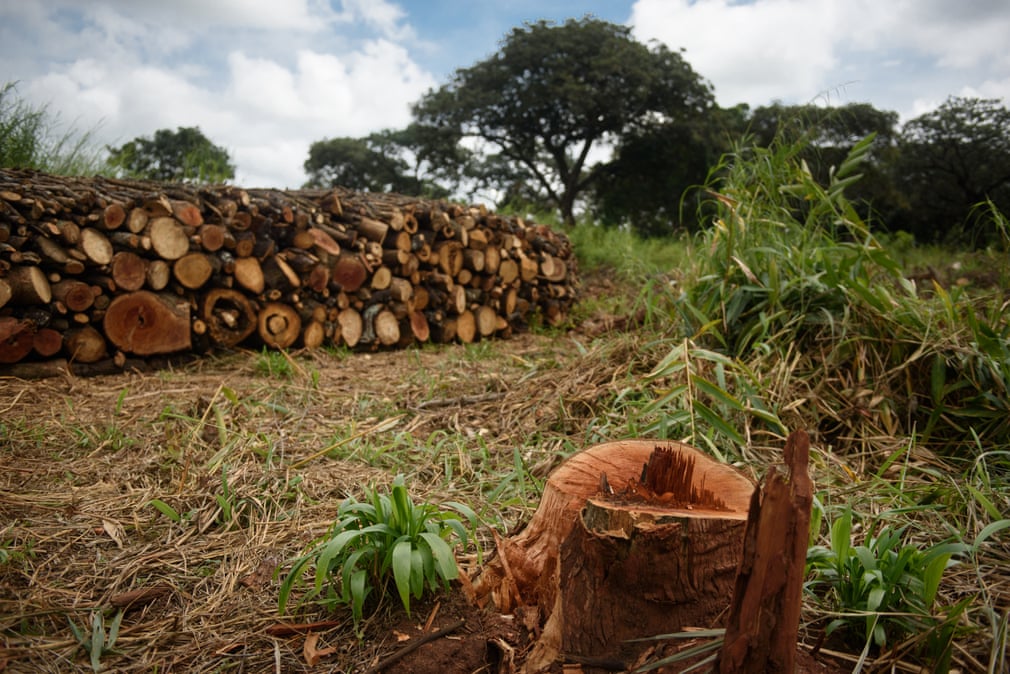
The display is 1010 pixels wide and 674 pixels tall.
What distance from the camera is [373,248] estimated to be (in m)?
4.46

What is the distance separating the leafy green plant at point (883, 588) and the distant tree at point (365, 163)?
67.4 feet

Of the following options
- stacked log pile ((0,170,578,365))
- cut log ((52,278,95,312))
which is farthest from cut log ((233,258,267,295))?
cut log ((52,278,95,312))

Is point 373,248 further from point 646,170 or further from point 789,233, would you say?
point 646,170

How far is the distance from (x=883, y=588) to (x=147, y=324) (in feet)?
11.7

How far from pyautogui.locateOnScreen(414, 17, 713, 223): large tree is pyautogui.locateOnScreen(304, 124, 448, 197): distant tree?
382cm

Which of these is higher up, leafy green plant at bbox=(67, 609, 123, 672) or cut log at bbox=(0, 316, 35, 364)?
cut log at bbox=(0, 316, 35, 364)

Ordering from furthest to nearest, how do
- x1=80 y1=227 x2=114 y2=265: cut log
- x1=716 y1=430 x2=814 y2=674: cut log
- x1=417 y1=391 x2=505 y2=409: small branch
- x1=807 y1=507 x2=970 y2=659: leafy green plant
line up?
x1=80 y1=227 x2=114 y2=265: cut log → x1=417 y1=391 x2=505 y2=409: small branch → x1=807 y1=507 x2=970 y2=659: leafy green plant → x1=716 y1=430 x2=814 y2=674: cut log

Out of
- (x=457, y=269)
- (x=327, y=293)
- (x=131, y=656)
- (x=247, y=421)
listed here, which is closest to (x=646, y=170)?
(x=457, y=269)

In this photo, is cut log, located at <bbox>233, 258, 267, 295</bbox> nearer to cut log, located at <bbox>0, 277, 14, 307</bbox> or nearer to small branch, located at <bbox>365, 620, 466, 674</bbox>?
cut log, located at <bbox>0, 277, 14, 307</bbox>

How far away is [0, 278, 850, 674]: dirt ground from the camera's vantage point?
3.94 feet

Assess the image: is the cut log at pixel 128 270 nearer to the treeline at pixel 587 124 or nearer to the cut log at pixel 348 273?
the cut log at pixel 348 273

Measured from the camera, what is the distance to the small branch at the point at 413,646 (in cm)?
111

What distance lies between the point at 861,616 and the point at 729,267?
1606 millimetres

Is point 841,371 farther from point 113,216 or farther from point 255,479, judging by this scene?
point 113,216
